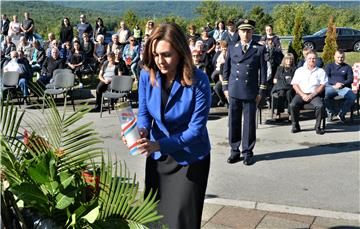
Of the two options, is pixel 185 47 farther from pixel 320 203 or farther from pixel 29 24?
pixel 29 24

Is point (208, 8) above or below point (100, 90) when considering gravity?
above

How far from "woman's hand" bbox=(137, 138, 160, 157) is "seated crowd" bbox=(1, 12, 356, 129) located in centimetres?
313

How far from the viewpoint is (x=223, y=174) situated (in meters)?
6.64

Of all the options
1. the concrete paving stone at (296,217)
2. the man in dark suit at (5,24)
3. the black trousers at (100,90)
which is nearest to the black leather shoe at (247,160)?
the concrete paving stone at (296,217)

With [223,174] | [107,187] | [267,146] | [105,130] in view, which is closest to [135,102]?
[105,130]

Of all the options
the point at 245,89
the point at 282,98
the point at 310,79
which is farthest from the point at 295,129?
the point at 245,89

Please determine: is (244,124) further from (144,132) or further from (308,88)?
(144,132)

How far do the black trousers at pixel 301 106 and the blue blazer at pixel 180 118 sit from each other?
5.95 metres

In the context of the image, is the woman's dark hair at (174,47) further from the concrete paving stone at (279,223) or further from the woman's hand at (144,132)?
the concrete paving stone at (279,223)

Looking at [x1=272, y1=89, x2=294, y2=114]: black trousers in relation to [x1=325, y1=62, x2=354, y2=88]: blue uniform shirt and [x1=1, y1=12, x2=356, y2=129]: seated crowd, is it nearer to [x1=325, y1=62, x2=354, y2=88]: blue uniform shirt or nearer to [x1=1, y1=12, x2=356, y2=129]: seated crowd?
[x1=1, y1=12, x2=356, y2=129]: seated crowd

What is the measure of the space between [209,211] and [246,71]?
104 inches

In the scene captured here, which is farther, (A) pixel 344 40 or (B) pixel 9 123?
(A) pixel 344 40

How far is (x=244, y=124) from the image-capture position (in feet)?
23.4

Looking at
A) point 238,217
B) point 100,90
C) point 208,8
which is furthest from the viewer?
point 208,8
